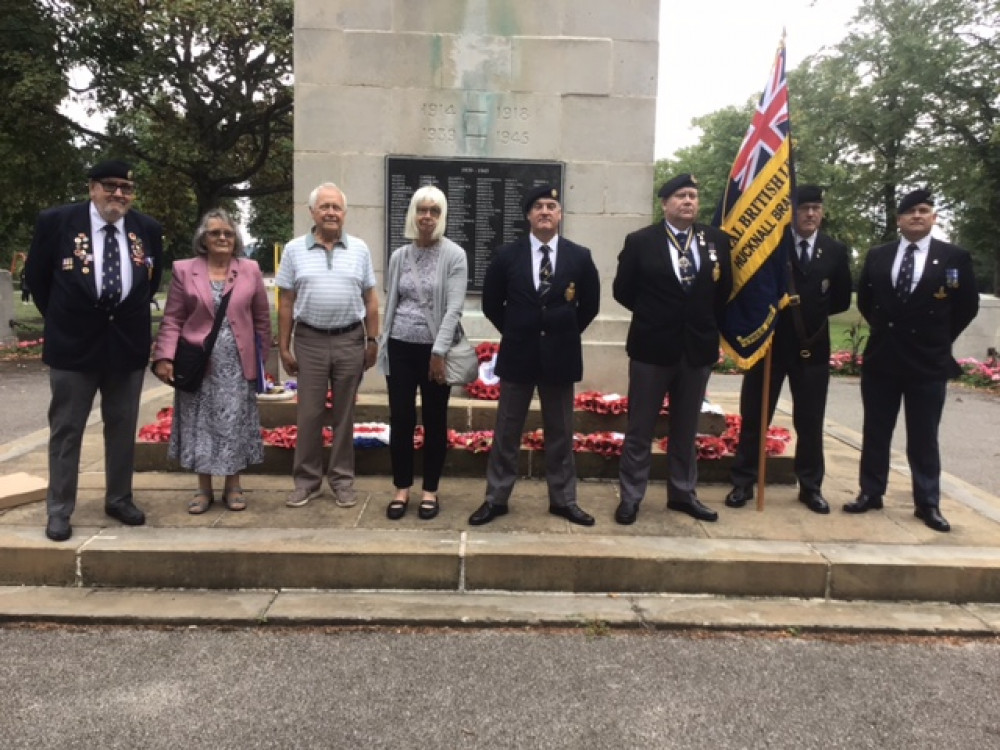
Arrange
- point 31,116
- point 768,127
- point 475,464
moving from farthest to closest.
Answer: point 31,116, point 475,464, point 768,127

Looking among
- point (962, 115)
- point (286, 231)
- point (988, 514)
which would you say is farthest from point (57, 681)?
point (286, 231)

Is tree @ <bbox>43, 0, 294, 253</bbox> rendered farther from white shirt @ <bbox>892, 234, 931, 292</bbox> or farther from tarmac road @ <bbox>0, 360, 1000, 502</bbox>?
white shirt @ <bbox>892, 234, 931, 292</bbox>

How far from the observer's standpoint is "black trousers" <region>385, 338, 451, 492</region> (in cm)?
463

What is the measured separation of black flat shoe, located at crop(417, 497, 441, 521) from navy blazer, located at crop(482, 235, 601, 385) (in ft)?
2.89

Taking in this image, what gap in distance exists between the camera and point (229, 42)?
1667cm

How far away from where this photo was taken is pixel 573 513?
4672 millimetres

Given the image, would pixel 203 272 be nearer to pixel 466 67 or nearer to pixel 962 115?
pixel 466 67

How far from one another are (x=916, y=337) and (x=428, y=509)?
3168mm

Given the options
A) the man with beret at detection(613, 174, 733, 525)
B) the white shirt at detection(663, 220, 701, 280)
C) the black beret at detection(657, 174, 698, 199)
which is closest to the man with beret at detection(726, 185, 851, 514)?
the man with beret at detection(613, 174, 733, 525)

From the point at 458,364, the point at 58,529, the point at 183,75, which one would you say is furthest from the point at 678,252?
A: the point at 183,75

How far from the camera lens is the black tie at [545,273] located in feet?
14.9

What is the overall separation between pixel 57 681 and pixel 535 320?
9.49 ft

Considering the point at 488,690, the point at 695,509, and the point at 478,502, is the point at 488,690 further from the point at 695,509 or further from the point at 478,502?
the point at 695,509

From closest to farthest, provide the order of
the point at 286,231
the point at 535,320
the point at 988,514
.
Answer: the point at 535,320 → the point at 988,514 → the point at 286,231
